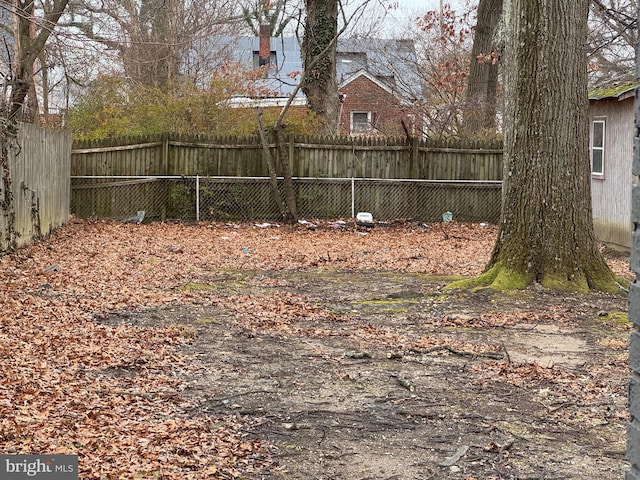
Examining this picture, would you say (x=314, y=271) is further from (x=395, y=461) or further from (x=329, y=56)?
(x=329, y=56)

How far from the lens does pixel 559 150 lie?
33.2 feet

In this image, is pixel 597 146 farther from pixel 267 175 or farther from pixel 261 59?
pixel 261 59

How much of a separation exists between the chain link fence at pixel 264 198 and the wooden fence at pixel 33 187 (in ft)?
5.05

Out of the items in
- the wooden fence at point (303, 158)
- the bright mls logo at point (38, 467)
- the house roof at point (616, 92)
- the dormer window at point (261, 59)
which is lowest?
the bright mls logo at point (38, 467)

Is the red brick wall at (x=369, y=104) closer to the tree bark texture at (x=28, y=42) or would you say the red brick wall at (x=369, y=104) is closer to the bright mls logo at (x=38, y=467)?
the tree bark texture at (x=28, y=42)

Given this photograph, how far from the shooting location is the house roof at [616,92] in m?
→ 15.2

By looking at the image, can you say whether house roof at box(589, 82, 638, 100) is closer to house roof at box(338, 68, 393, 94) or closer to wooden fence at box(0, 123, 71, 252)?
wooden fence at box(0, 123, 71, 252)

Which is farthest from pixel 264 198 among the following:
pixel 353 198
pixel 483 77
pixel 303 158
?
pixel 483 77

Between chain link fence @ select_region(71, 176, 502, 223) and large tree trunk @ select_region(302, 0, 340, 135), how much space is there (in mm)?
2390

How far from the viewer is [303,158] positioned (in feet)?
65.6

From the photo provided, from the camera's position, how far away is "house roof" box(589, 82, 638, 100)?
15.2 m

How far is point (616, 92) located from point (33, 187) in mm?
10009

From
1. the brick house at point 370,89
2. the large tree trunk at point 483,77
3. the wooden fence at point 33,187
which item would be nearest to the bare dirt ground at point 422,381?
the wooden fence at point 33,187

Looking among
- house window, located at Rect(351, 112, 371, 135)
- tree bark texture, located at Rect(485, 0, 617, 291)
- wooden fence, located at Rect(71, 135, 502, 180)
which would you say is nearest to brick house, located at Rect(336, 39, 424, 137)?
house window, located at Rect(351, 112, 371, 135)
